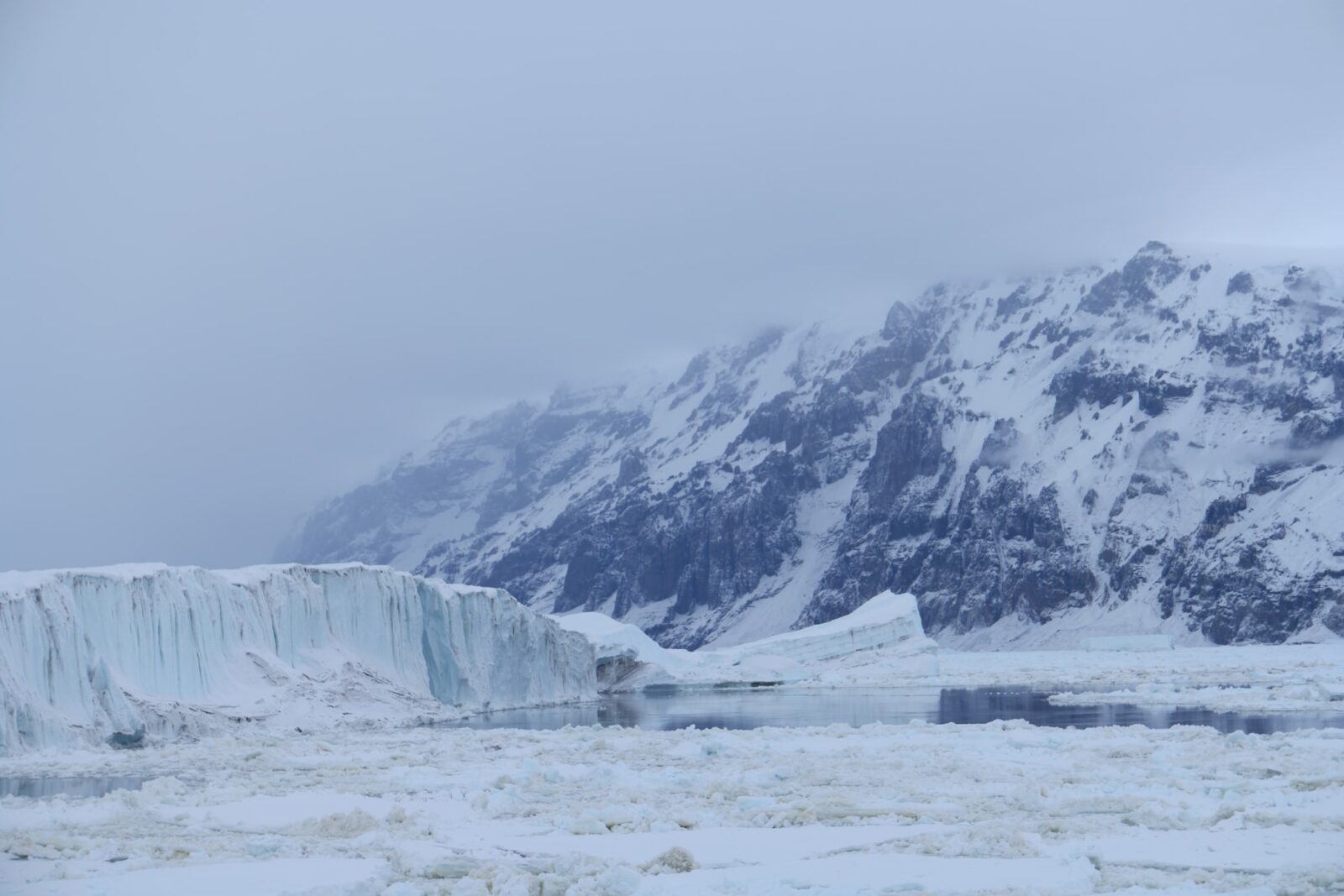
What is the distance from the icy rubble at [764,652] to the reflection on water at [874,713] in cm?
733

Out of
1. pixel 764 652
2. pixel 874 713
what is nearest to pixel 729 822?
pixel 874 713

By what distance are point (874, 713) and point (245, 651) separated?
18543mm

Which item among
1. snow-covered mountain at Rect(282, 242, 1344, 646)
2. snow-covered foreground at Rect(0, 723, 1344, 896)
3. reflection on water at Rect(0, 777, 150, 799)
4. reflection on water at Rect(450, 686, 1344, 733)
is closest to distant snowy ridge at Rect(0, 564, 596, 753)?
reflection on water at Rect(450, 686, 1344, 733)

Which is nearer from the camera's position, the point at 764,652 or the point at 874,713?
the point at 874,713

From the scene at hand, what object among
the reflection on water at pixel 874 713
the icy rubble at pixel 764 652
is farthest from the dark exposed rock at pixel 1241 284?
the reflection on water at pixel 874 713

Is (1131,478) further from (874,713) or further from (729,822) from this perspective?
(729,822)

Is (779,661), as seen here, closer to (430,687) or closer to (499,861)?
(430,687)

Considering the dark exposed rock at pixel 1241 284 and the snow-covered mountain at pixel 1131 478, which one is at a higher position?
the dark exposed rock at pixel 1241 284

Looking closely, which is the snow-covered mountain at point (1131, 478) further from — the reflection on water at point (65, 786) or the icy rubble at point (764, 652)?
the reflection on water at point (65, 786)

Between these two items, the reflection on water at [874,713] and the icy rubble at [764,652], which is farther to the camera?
the icy rubble at [764,652]

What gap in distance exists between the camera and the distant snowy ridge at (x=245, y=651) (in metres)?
29.2

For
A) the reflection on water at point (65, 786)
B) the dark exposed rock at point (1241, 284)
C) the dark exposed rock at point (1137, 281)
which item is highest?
the dark exposed rock at point (1137, 281)

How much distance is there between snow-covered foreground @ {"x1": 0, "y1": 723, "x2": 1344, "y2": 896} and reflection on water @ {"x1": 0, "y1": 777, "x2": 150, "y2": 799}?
1.11m

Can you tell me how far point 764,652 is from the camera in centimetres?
7856
